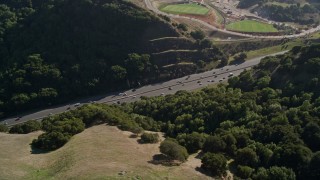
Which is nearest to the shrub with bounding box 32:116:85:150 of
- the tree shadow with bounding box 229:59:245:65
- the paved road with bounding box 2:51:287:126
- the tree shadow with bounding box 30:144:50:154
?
the tree shadow with bounding box 30:144:50:154

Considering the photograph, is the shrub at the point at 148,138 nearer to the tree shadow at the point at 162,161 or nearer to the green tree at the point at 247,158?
the tree shadow at the point at 162,161

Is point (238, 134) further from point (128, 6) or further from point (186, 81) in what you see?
point (128, 6)

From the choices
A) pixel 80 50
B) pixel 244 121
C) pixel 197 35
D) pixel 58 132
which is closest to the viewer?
pixel 58 132


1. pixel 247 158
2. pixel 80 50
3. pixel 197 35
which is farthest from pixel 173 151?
pixel 197 35

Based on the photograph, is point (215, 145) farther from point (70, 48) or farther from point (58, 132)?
point (70, 48)

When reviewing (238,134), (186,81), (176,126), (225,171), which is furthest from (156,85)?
(225,171)

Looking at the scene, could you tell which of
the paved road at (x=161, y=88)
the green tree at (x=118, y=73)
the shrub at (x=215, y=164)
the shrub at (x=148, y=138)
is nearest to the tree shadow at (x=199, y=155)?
the shrub at (x=215, y=164)
